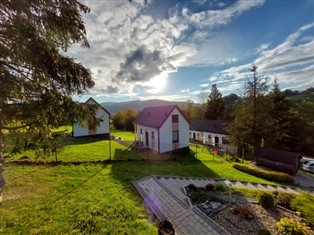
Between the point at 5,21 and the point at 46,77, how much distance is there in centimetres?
166

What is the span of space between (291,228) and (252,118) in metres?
17.4

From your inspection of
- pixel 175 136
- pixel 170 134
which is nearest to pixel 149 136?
pixel 170 134

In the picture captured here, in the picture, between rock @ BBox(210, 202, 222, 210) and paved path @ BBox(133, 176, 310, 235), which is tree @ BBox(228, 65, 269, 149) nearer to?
paved path @ BBox(133, 176, 310, 235)

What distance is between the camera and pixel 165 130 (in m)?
20.5

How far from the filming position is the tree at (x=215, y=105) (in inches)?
1748

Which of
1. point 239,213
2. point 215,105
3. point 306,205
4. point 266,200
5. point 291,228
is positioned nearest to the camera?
point 306,205

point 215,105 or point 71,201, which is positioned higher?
point 215,105

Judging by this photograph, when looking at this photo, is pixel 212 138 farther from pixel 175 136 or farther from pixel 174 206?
pixel 174 206

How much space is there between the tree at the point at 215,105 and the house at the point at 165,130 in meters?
24.9

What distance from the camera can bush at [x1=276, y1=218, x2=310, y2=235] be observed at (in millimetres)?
5332

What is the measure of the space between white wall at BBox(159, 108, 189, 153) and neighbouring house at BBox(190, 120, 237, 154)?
1059cm

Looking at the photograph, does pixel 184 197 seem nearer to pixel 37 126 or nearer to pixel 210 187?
pixel 210 187

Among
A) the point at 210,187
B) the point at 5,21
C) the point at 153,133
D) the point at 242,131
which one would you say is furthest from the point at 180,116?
the point at 5,21

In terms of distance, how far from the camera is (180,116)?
2188 centimetres
